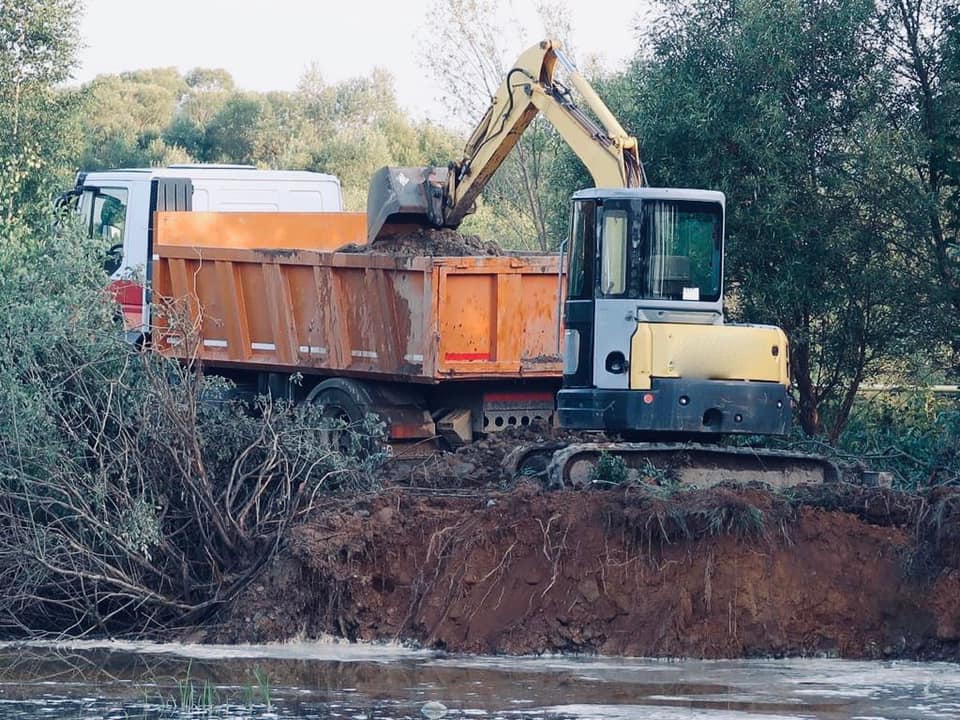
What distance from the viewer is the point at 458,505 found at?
11.9m

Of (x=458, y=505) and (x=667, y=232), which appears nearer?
(x=458, y=505)

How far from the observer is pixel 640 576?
11.1m

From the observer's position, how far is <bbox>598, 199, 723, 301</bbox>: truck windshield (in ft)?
41.6

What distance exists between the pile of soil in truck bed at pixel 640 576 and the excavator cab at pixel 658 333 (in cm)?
120

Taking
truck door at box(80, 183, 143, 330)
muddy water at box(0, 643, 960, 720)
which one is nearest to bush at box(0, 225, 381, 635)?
muddy water at box(0, 643, 960, 720)

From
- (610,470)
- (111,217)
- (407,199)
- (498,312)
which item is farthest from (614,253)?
(111,217)

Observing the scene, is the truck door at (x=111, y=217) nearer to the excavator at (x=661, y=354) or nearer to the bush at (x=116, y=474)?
the bush at (x=116, y=474)

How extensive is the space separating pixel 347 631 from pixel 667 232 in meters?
4.02

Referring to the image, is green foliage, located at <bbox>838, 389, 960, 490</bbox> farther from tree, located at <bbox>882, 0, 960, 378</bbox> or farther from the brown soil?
the brown soil

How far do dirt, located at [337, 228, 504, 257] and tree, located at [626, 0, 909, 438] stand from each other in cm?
326

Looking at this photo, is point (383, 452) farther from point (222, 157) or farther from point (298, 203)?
point (222, 157)

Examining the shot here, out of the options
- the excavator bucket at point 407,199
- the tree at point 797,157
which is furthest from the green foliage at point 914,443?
the excavator bucket at point 407,199

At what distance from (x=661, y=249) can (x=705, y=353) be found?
2.92ft

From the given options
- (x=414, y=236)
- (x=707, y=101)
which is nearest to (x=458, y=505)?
(x=414, y=236)
